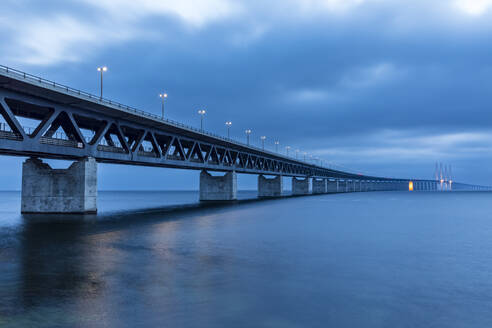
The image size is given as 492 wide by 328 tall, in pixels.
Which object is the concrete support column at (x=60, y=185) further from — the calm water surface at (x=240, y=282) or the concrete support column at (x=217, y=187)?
the concrete support column at (x=217, y=187)

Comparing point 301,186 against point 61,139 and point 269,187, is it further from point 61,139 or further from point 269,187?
point 61,139

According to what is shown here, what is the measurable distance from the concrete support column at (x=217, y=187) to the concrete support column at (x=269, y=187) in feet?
137

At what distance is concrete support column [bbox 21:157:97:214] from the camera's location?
4078cm

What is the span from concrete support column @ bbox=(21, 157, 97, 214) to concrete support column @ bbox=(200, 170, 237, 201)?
47.5 metres

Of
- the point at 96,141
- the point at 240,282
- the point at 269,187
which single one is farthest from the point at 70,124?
the point at 269,187

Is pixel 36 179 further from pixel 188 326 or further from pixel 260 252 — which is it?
pixel 188 326

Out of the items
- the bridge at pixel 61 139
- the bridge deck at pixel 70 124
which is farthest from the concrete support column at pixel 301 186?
the bridge at pixel 61 139

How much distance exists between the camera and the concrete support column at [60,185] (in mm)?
40781

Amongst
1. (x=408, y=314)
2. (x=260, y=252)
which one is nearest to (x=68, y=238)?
(x=260, y=252)

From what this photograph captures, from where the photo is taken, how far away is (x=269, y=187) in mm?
132125

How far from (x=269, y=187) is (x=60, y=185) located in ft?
314

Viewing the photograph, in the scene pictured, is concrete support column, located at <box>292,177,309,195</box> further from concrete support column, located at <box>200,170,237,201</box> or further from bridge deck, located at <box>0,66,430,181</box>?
bridge deck, located at <box>0,66,430,181</box>

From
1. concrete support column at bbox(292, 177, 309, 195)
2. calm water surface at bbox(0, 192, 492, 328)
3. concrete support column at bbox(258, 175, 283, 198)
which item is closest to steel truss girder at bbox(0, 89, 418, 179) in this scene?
calm water surface at bbox(0, 192, 492, 328)

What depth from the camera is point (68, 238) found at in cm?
2495
